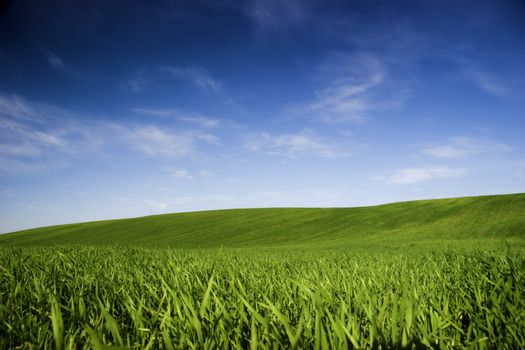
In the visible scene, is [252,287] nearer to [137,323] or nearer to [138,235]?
[137,323]

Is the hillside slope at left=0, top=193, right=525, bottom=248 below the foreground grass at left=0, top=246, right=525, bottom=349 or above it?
below

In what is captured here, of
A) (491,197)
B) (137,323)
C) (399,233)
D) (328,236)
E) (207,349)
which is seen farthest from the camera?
(491,197)

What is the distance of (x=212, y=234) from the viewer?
38.1m

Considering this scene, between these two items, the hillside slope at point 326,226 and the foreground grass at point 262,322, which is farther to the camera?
the hillside slope at point 326,226

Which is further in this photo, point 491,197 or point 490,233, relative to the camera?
point 491,197

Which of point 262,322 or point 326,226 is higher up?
point 262,322

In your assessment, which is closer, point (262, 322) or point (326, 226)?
point (262, 322)

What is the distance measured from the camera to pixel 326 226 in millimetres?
38844

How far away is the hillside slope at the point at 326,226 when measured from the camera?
29569 mm

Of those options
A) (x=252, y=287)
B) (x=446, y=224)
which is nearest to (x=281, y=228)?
(x=446, y=224)

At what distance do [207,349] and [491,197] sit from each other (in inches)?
2104

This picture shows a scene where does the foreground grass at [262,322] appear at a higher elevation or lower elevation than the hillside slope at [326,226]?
higher

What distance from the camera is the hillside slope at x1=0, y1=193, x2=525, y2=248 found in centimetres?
2957

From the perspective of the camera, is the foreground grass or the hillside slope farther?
the hillside slope
